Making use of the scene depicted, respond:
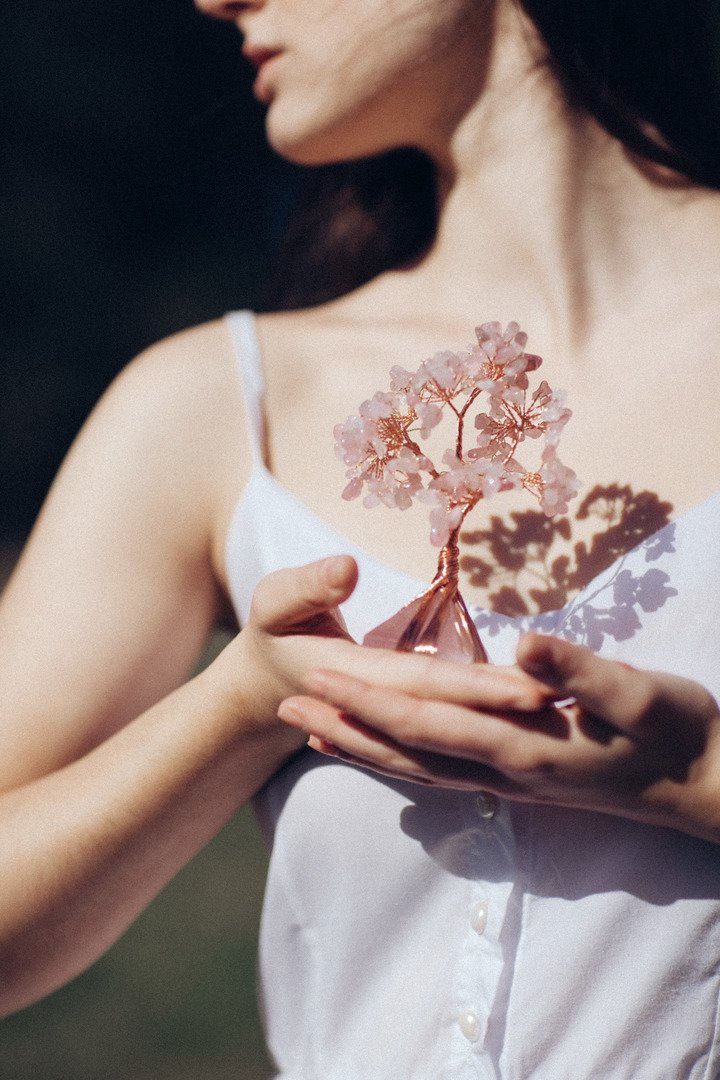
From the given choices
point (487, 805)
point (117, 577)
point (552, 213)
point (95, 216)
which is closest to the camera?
point (487, 805)

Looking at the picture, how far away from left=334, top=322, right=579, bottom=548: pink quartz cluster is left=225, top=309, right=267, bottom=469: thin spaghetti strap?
0.81 feet

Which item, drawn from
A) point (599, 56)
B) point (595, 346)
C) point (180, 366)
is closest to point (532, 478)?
point (595, 346)

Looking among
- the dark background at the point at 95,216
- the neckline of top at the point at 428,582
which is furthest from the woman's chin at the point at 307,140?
the dark background at the point at 95,216

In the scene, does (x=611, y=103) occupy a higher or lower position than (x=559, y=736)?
higher

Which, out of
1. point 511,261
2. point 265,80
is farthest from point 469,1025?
point 265,80

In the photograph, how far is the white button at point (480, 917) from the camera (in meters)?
0.91

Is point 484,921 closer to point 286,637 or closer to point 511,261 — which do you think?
point 286,637

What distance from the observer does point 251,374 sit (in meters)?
1.12

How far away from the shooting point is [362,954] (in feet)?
3.21

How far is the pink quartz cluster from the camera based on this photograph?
0.82m

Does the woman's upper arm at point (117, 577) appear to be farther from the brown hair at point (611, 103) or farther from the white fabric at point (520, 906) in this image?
the brown hair at point (611, 103)

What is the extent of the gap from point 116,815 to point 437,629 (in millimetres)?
327

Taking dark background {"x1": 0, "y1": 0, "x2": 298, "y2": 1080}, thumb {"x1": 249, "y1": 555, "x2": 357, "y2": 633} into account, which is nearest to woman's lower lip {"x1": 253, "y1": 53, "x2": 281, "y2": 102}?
thumb {"x1": 249, "y1": 555, "x2": 357, "y2": 633}

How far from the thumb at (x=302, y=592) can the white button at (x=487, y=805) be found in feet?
0.73
